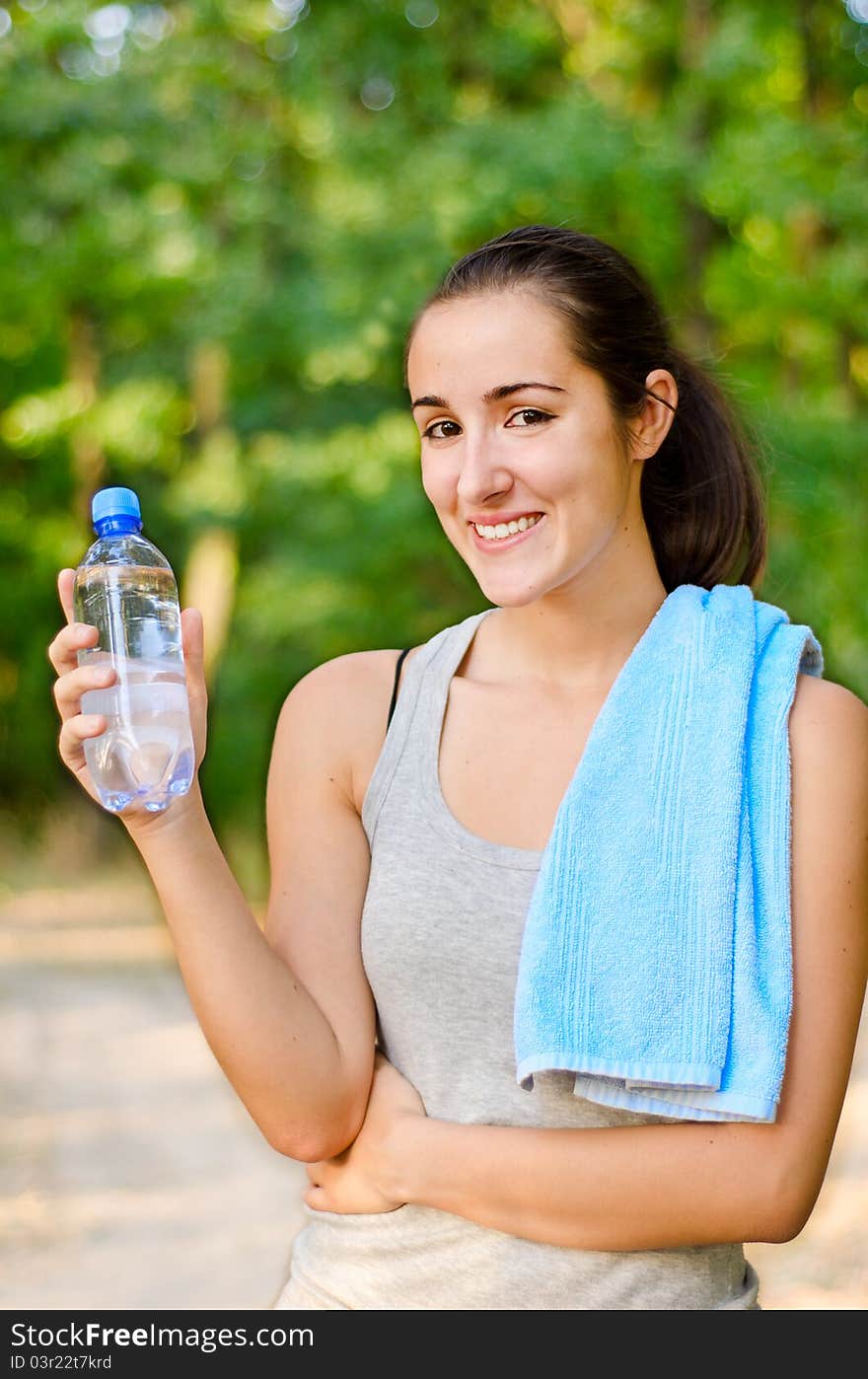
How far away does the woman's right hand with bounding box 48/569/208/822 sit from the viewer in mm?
1671

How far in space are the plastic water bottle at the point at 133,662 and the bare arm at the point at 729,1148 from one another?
511 mm

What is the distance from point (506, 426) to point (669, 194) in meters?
8.17

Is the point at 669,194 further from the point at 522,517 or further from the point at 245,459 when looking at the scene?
the point at 522,517

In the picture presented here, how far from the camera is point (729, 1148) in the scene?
5.72 ft

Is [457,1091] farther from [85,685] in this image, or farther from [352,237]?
[352,237]

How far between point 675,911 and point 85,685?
714mm

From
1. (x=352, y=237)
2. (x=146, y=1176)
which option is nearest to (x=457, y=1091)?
(x=146, y=1176)

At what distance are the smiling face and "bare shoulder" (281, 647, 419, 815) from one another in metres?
0.23

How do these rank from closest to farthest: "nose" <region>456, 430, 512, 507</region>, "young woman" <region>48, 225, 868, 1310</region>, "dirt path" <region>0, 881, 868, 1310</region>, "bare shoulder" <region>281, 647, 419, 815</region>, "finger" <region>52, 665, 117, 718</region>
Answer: "finger" <region>52, 665, 117, 718</region> → "young woman" <region>48, 225, 868, 1310</region> → "nose" <region>456, 430, 512, 507</region> → "bare shoulder" <region>281, 647, 419, 815</region> → "dirt path" <region>0, 881, 868, 1310</region>

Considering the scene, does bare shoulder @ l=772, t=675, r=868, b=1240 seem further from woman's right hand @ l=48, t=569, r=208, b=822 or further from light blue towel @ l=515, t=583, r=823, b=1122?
woman's right hand @ l=48, t=569, r=208, b=822

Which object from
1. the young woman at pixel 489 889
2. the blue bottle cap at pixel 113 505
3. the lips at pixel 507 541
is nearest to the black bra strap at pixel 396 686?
the young woman at pixel 489 889

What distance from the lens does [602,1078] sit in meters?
1.79

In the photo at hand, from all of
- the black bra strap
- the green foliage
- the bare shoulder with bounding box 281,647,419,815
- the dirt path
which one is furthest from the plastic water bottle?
the green foliage

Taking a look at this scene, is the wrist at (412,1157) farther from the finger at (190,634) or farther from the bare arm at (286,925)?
the finger at (190,634)
